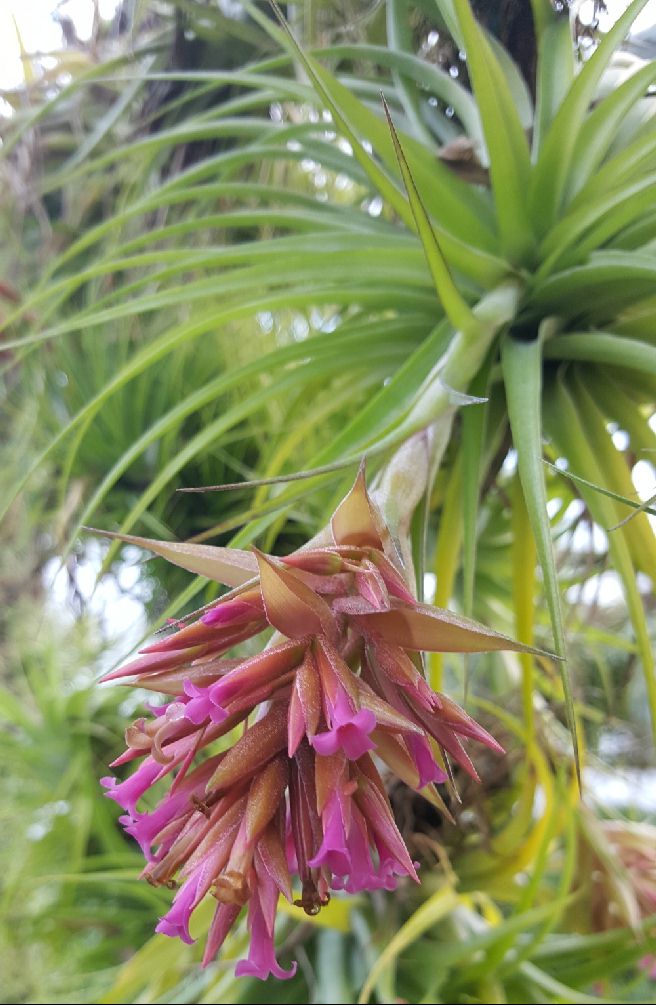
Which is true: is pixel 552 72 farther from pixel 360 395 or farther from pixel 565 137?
pixel 360 395

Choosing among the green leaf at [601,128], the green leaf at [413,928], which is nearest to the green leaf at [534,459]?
the green leaf at [601,128]

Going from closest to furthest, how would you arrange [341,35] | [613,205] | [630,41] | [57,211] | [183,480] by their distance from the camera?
[613,205]
[630,41]
[341,35]
[183,480]
[57,211]

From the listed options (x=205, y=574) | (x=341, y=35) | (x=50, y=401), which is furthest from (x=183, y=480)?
(x=205, y=574)

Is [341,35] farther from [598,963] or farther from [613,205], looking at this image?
[598,963]

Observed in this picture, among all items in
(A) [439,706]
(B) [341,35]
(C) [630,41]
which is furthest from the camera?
(B) [341,35]

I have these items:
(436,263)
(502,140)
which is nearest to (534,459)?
(436,263)

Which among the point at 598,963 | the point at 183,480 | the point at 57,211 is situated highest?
the point at 57,211

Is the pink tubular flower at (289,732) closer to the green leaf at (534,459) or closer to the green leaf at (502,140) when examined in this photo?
the green leaf at (534,459)

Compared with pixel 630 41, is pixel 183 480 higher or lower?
lower
